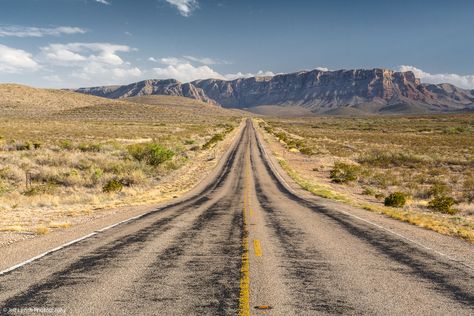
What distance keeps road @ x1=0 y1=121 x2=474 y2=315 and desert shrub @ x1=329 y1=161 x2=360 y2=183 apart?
19377 mm

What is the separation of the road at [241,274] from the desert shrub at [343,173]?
19377 mm

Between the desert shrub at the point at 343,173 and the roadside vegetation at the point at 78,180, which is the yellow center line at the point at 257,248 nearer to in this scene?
the roadside vegetation at the point at 78,180

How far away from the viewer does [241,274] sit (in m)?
7.96

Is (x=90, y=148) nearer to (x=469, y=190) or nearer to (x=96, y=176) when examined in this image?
(x=96, y=176)

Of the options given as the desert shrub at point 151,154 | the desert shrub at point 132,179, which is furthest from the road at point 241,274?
the desert shrub at point 151,154

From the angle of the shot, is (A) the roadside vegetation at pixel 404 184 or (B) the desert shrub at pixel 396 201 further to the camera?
(B) the desert shrub at pixel 396 201

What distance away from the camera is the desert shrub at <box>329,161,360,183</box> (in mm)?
32969

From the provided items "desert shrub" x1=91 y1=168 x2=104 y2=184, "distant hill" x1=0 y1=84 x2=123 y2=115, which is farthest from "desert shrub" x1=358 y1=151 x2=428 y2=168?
"distant hill" x1=0 y1=84 x2=123 y2=115

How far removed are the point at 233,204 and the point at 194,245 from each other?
29.1 feet

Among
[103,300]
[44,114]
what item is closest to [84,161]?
[103,300]

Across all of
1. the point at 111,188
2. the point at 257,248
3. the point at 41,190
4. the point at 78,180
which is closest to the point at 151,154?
the point at 78,180

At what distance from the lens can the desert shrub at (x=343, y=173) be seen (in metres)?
33.0

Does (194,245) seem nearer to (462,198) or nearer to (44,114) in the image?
(462,198)

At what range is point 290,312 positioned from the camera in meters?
6.15
